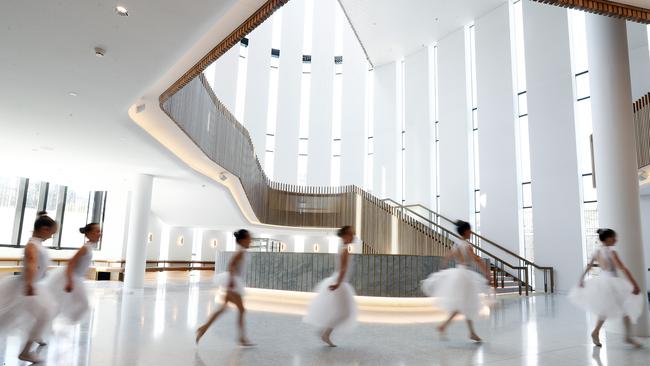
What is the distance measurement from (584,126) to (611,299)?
12.0 metres

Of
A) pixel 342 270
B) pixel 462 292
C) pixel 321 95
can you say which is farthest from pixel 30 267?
pixel 321 95

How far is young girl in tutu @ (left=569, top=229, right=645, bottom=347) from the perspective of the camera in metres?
5.46

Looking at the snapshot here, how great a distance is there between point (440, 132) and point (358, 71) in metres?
10.9

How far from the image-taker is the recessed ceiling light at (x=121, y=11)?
190 inches

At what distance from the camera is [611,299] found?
5473 millimetres

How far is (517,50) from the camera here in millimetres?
18344

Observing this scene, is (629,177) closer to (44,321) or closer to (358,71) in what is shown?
(44,321)

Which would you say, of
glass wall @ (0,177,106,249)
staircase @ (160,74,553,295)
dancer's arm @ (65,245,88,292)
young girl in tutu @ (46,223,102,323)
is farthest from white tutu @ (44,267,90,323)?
glass wall @ (0,177,106,249)

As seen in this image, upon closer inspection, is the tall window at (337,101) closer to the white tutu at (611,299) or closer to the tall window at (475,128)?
the tall window at (475,128)

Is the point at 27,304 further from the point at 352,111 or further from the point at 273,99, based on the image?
the point at 273,99

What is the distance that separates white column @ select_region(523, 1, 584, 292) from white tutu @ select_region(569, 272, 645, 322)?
34.2ft

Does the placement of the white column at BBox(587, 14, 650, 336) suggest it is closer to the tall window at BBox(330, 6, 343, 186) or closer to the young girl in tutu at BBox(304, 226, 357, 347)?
the young girl in tutu at BBox(304, 226, 357, 347)

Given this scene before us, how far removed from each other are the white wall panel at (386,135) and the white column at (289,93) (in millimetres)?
5998

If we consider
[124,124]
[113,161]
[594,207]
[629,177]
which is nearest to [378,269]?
[629,177]
